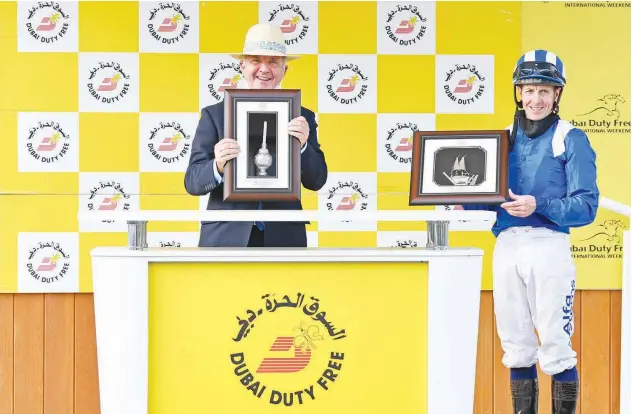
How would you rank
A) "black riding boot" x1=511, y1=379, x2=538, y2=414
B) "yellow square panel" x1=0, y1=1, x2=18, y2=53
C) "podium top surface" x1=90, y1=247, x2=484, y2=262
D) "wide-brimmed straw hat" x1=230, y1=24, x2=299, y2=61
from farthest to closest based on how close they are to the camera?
"yellow square panel" x1=0, y1=1, x2=18, y2=53 < "black riding boot" x1=511, y1=379, x2=538, y2=414 < "wide-brimmed straw hat" x1=230, y1=24, x2=299, y2=61 < "podium top surface" x1=90, y1=247, x2=484, y2=262

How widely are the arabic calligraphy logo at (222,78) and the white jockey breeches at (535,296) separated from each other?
4.69 ft

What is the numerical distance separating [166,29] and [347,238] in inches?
47.7

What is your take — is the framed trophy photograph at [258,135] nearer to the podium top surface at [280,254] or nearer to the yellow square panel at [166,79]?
the podium top surface at [280,254]

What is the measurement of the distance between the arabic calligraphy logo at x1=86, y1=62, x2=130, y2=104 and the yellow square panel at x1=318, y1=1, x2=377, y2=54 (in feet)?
2.93

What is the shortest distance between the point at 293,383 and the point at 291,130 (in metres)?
0.74

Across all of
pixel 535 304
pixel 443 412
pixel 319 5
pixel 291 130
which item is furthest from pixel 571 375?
pixel 319 5

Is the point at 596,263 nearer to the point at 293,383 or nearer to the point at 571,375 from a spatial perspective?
the point at 571,375

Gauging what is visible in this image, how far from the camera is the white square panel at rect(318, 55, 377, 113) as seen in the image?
3.56 meters

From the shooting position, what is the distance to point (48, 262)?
3514 mm

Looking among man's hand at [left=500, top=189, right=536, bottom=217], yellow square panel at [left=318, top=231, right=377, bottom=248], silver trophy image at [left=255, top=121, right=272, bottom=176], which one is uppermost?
silver trophy image at [left=255, top=121, right=272, bottom=176]

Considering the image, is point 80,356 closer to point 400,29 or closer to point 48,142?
point 48,142

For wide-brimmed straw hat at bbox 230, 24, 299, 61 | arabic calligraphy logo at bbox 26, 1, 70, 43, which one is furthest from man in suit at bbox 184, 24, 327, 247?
arabic calligraphy logo at bbox 26, 1, 70, 43

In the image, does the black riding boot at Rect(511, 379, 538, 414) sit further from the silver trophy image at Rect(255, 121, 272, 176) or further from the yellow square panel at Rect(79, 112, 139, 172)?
the yellow square panel at Rect(79, 112, 139, 172)

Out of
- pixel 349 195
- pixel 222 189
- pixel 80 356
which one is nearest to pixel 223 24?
pixel 349 195
